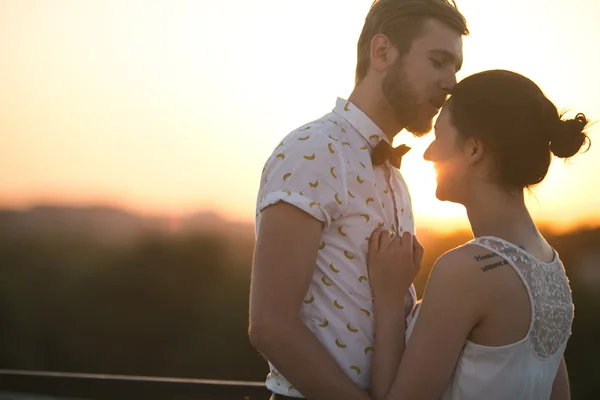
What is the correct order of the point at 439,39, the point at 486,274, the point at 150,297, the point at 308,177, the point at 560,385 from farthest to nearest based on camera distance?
the point at 150,297
the point at 439,39
the point at 560,385
the point at 308,177
the point at 486,274

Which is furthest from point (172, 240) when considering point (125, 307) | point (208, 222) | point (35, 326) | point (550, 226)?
point (550, 226)

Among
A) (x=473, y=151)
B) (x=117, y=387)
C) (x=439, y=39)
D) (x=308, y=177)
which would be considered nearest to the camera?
(x=308, y=177)

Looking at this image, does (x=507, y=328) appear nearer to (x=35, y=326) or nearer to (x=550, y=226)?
(x=550, y=226)

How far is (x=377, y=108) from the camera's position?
257 centimetres

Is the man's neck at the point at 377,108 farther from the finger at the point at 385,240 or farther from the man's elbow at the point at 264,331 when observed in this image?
the man's elbow at the point at 264,331

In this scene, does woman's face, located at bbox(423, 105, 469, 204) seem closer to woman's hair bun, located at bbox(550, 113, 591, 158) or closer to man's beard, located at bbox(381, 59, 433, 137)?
man's beard, located at bbox(381, 59, 433, 137)

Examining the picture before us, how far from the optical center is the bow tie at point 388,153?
247 cm

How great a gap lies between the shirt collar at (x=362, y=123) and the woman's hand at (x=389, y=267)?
36 cm

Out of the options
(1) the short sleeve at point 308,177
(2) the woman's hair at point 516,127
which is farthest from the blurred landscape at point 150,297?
(1) the short sleeve at point 308,177

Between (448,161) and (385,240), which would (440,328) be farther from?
(448,161)

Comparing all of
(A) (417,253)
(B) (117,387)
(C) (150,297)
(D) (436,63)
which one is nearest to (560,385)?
(A) (417,253)

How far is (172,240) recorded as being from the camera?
1008 cm

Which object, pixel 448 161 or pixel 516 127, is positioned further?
pixel 448 161

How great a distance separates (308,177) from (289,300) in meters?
0.36
